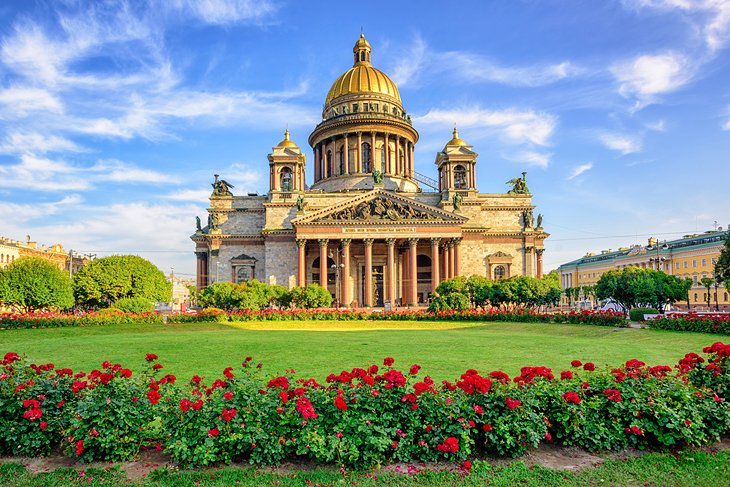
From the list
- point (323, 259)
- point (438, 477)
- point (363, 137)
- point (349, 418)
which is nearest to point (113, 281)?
point (323, 259)

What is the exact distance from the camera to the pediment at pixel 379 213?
→ 49.7 m

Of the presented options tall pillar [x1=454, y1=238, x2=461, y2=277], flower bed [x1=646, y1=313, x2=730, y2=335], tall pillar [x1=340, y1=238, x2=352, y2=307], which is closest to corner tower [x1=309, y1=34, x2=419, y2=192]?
tall pillar [x1=340, y1=238, x2=352, y2=307]

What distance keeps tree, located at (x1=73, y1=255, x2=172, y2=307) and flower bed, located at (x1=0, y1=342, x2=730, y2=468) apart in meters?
38.1

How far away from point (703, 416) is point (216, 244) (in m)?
53.3

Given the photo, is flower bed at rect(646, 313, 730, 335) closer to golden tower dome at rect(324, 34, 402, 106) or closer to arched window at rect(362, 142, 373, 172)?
arched window at rect(362, 142, 373, 172)

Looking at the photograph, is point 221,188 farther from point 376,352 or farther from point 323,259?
point 376,352

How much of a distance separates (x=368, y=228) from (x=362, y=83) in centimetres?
2483

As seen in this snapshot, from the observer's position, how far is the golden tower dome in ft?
215

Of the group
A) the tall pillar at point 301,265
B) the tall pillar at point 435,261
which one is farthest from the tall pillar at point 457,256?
the tall pillar at point 301,265

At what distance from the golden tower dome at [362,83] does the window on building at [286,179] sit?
49.3 ft

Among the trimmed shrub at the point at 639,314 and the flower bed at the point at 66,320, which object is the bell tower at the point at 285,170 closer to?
the flower bed at the point at 66,320

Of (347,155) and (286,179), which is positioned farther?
(347,155)

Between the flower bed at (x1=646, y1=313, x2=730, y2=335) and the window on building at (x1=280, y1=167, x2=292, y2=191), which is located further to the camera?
the window on building at (x1=280, y1=167, x2=292, y2=191)

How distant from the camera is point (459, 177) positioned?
5762 cm
